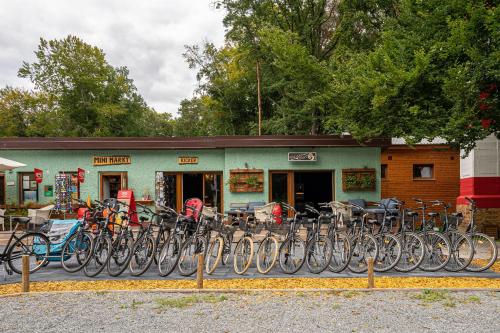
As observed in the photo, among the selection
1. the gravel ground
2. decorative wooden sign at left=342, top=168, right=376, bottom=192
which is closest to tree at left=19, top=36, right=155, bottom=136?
decorative wooden sign at left=342, top=168, right=376, bottom=192

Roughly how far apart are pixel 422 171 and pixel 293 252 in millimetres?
11111

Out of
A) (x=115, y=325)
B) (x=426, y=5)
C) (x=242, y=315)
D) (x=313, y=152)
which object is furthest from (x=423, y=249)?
(x=313, y=152)

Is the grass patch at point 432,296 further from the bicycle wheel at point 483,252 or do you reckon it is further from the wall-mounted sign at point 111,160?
the wall-mounted sign at point 111,160

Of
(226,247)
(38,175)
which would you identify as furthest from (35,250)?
(38,175)

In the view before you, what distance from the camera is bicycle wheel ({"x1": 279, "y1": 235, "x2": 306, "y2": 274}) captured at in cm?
766

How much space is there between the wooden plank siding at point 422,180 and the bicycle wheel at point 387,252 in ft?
31.0

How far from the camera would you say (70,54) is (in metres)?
40.5

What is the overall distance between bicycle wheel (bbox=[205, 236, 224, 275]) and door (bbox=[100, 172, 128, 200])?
29.7 ft

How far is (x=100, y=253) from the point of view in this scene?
7.73 m

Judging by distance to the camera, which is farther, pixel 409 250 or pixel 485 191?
pixel 485 191

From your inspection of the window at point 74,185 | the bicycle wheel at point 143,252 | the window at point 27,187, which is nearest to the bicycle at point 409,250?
the bicycle wheel at point 143,252

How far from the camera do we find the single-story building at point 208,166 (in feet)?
52.3

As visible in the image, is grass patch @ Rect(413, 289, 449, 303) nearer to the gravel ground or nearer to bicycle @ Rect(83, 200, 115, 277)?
the gravel ground

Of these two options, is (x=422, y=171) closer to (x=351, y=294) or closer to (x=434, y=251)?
(x=434, y=251)
